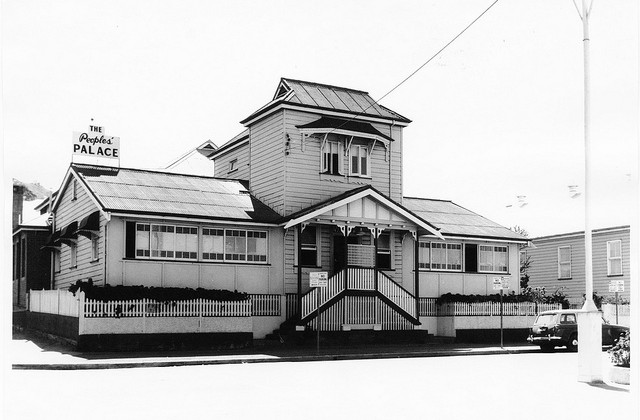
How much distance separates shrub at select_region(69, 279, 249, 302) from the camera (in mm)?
23969

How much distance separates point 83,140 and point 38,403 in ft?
72.4

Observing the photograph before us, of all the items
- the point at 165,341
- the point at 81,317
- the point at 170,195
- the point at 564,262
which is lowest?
the point at 165,341

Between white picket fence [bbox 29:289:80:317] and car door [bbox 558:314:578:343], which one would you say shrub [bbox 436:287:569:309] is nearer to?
car door [bbox 558:314:578:343]

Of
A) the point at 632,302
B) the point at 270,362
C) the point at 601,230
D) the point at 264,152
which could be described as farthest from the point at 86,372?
the point at 601,230

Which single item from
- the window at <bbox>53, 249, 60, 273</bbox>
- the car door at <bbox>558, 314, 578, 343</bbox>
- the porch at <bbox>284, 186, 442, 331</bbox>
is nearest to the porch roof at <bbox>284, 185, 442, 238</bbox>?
the porch at <bbox>284, 186, 442, 331</bbox>

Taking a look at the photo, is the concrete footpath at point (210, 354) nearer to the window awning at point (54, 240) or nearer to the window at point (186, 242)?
the window at point (186, 242)

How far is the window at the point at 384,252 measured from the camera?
106 feet

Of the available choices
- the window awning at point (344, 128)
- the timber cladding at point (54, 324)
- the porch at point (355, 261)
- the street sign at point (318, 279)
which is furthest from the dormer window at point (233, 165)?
the street sign at point (318, 279)

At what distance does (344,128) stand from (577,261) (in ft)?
66.8

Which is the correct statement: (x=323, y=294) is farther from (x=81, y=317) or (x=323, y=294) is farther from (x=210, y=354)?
(x=81, y=317)

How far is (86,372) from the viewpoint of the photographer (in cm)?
1869

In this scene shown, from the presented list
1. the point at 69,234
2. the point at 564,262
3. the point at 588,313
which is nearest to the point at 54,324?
the point at 69,234

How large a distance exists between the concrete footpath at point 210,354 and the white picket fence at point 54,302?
1.03 meters

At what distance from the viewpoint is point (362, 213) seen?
98.5ft
